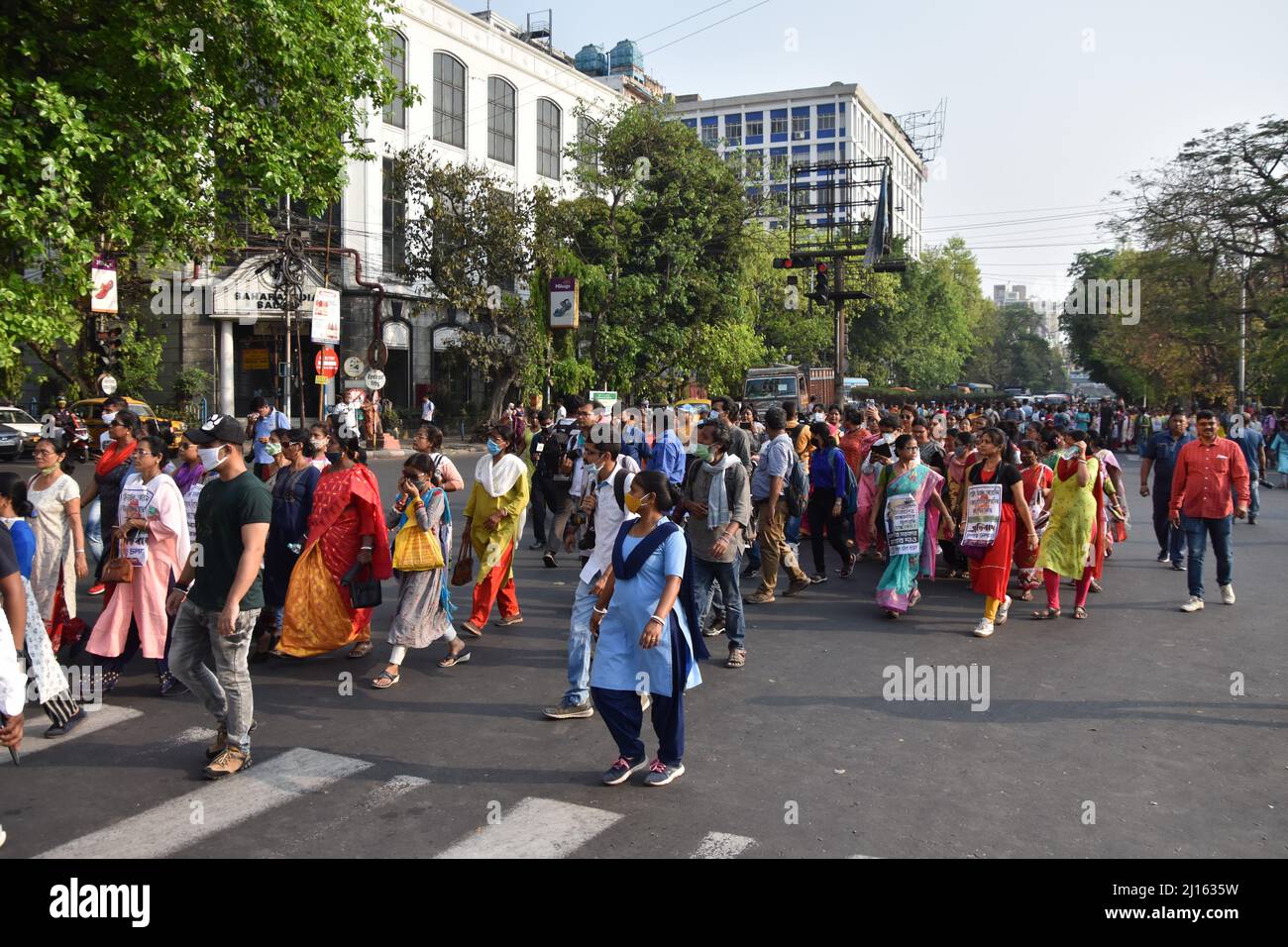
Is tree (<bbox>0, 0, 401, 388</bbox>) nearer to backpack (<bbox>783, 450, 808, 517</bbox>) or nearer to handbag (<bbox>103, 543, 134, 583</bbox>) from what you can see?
handbag (<bbox>103, 543, 134, 583</bbox>)

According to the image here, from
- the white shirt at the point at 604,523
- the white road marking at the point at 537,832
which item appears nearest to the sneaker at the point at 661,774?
the white road marking at the point at 537,832

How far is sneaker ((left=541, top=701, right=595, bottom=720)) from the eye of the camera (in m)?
6.36

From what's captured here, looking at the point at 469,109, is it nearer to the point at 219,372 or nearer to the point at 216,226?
the point at 219,372

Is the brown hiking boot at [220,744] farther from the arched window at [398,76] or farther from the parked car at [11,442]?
the arched window at [398,76]

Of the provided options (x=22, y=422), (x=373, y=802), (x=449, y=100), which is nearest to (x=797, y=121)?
(x=449, y=100)

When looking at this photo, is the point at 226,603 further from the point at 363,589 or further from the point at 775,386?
the point at 775,386

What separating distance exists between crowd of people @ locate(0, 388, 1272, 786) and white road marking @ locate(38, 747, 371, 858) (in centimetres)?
24

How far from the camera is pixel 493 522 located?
827cm

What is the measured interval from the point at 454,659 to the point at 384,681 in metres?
0.68

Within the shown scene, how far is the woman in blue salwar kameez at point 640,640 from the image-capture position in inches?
202

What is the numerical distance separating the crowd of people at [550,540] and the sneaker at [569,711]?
0.08 feet

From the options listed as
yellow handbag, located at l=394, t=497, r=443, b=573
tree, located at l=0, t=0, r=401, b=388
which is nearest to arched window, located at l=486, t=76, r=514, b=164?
tree, located at l=0, t=0, r=401, b=388

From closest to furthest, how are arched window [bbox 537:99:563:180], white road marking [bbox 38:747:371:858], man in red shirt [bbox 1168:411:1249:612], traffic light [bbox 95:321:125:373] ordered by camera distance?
white road marking [bbox 38:747:371:858] → man in red shirt [bbox 1168:411:1249:612] → traffic light [bbox 95:321:125:373] → arched window [bbox 537:99:563:180]

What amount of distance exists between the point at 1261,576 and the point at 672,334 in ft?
76.4
